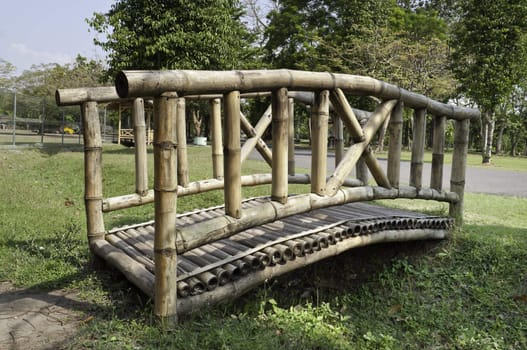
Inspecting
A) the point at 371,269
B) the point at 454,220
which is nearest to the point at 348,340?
the point at 371,269

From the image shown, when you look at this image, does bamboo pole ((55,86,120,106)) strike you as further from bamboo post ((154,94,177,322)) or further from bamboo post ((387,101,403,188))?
bamboo post ((387,101,403,188))

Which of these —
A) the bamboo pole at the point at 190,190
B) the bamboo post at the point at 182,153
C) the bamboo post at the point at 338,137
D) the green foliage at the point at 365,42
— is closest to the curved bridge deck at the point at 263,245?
the bamboo pole at the point at 190,190

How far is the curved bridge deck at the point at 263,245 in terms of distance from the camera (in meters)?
3.26

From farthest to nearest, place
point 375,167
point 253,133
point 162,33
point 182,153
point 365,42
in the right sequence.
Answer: point 365,42 < point 162,33 < point 253,133 < point 182,153 < point 375,167

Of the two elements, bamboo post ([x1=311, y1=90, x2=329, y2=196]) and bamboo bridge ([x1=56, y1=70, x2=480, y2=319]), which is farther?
bamboo post ([x1=311, y1=90, x2=329, y2=196])

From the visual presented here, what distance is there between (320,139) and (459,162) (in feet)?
9.34

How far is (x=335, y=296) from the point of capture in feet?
16.1

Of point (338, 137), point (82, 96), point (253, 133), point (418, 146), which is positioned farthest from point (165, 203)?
point (338, 137)

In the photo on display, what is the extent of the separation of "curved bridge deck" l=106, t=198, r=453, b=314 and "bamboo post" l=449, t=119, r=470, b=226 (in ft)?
1.49

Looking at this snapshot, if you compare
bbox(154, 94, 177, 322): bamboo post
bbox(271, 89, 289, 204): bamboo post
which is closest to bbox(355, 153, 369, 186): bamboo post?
bbox(271, 89, 289, 204): bamboo post

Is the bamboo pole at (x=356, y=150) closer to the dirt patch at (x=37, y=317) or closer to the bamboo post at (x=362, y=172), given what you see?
the bamboo post at (x=362, y=172)

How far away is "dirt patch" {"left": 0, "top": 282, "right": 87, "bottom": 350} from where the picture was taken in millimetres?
2811

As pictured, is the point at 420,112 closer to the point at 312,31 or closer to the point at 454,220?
the point at 454,220

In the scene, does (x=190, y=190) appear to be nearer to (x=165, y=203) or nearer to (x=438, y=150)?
(x=165, y=203)
